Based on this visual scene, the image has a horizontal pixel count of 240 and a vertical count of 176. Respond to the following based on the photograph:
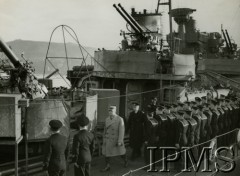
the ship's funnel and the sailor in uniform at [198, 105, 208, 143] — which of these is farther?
the ship's funnel

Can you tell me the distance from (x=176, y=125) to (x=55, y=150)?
9.93ft

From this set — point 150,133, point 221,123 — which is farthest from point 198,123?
point 221,123

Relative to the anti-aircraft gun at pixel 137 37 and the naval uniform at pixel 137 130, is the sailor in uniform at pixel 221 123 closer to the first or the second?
the naval uniform at pixel 137 130

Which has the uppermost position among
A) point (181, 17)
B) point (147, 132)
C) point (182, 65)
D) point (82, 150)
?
point (181, 17)

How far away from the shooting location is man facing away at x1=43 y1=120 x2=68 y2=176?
16.7 ft

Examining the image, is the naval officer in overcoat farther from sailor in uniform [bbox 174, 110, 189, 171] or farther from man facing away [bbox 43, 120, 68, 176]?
man facing away [bbox 43, 120, 68, 176]

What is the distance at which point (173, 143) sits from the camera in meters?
7.21

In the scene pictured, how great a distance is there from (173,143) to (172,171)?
62 cm

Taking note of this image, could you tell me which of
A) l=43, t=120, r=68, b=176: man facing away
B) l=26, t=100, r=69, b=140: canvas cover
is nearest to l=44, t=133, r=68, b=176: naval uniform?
l=43, t=120, r=68, b=176: man facing away

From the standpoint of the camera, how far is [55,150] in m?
5.15

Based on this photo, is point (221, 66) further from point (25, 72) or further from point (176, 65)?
point (25, 72)

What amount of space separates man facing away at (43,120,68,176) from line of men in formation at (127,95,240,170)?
2.47 m

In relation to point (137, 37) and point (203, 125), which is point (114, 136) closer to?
point (203, 125)

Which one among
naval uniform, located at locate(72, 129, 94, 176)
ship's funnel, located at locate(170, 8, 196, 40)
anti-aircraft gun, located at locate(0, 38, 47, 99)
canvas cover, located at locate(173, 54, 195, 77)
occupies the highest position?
ship's funnel, located at locate(170, 8, 196, 40)
